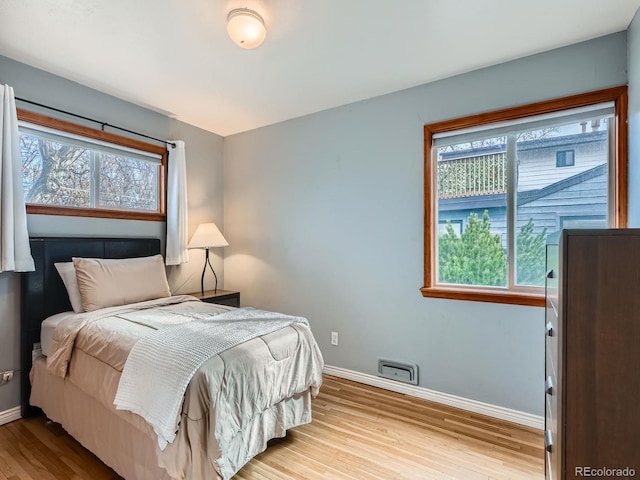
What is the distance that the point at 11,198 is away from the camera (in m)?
2.12

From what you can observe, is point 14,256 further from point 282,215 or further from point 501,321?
point 501,321

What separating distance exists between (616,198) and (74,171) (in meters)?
3.87

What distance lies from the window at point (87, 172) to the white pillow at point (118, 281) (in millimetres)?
529

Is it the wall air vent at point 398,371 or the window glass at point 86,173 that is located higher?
the window glass at point 86,173

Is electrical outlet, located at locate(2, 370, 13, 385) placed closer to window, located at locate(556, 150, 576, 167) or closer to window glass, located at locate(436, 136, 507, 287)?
window glass, located at locate(436, 136, 507, 287)

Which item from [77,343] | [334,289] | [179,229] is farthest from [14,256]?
[334,289]

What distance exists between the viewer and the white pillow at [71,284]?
2.23 meters

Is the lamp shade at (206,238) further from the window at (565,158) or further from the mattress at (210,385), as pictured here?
the window at (565,158)

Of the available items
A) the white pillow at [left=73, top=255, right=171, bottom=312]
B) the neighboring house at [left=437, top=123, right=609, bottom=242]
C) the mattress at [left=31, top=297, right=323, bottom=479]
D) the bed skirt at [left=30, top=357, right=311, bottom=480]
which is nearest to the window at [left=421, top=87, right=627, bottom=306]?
the neighboring house at [left=437, top=123, right=609, bottom=242]

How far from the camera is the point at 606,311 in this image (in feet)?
3.05

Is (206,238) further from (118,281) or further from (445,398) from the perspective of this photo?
(445,398)

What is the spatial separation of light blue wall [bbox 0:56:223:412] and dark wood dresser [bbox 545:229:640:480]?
3.14 meters

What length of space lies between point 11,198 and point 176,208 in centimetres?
122

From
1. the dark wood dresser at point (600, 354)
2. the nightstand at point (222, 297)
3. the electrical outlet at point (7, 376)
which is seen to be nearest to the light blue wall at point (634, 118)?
the dark wood dresser at point (600, 354)
